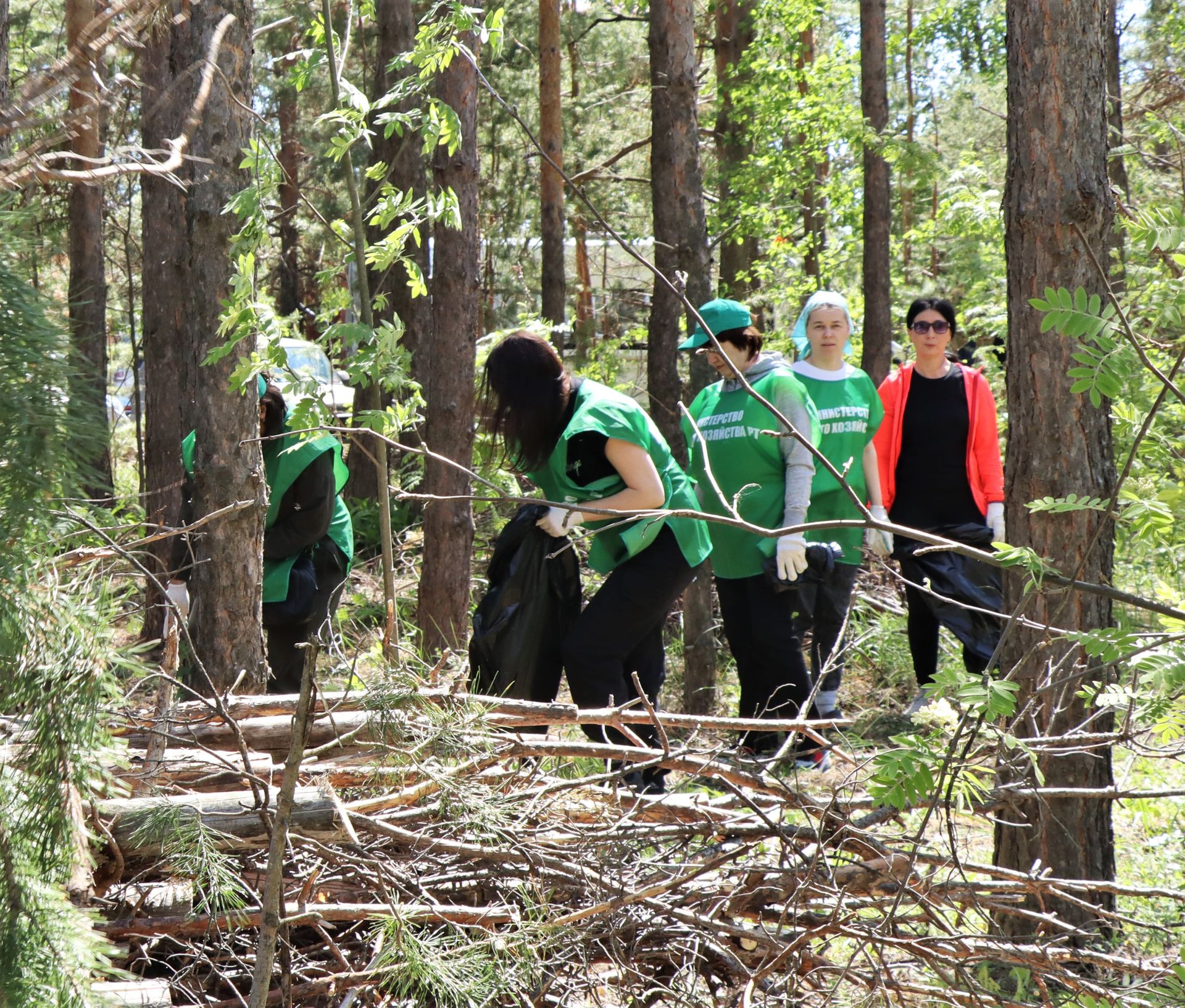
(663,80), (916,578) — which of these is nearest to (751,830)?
(916,578)

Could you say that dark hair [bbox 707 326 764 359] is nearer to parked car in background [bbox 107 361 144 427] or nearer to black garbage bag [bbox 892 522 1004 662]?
black garbage bag [bbox 892 522 1004 662]

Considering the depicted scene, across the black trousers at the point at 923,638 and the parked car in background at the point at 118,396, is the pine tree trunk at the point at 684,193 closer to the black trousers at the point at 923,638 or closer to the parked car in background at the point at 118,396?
the black trousers at the point at 923,638

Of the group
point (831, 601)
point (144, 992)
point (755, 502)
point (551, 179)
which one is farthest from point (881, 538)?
point (551, 179)

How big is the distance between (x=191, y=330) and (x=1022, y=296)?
2.72m

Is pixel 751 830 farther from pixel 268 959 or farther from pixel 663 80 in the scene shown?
pixel 663 80

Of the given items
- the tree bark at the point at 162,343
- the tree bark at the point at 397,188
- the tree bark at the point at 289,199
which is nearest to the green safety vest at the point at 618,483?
the tree bark at the point at 397,188

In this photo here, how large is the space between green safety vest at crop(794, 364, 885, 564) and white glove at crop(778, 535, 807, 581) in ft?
1.39

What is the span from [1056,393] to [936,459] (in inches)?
101

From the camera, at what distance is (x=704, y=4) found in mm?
15719

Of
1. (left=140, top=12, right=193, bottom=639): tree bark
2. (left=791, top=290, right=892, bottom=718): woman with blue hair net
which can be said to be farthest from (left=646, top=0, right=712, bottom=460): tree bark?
(left=140, top=12, right=193, bottom=639): tree bark

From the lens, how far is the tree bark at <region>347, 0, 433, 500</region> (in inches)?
302

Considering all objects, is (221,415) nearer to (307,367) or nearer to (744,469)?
(307,367)

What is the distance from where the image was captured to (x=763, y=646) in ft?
16.5

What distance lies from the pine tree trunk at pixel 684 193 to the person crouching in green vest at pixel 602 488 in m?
1.94
